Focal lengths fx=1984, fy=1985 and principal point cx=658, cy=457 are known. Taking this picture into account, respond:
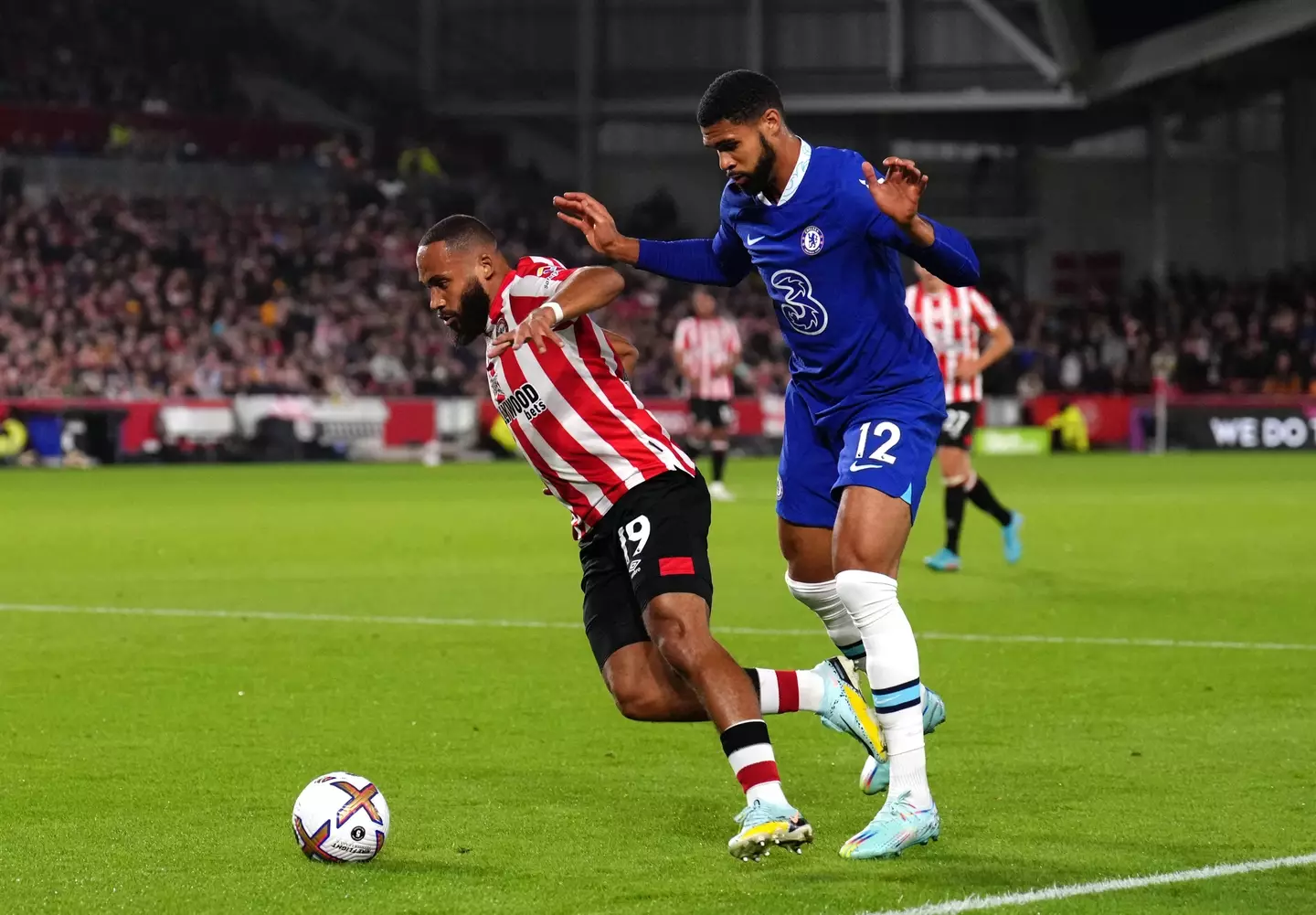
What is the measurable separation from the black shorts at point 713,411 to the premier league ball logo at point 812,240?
1717 cm

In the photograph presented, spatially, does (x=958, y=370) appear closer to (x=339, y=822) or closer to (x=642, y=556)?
(x=642, y=556)

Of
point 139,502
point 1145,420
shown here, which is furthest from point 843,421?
point 1145,420

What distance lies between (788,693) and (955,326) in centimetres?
872

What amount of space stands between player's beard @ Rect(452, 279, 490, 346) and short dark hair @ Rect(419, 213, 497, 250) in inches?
4.8

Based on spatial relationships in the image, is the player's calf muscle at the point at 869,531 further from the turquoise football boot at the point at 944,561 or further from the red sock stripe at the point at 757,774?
the turquoise football boot at the point at 944,561

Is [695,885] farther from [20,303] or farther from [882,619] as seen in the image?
[20,303]

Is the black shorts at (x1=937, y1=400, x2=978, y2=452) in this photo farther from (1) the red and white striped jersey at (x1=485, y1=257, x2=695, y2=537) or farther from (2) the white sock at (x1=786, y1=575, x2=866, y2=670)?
(1) the red and white striped jersey at (x1=485, y1=257, x2=695, y2=537)

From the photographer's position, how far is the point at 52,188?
39.7 meters

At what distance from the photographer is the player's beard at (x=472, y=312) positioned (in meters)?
6.18

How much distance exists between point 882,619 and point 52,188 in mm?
36367

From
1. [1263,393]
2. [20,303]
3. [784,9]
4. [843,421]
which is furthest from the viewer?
[784,9]

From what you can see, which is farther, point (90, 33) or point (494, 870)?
point (90, 33)

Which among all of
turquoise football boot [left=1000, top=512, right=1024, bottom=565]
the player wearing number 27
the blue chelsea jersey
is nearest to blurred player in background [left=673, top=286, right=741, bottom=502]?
turquoise football boot [left=1000, top=512, right=1024, bottom=565]

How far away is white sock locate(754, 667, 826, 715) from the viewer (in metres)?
6.17
